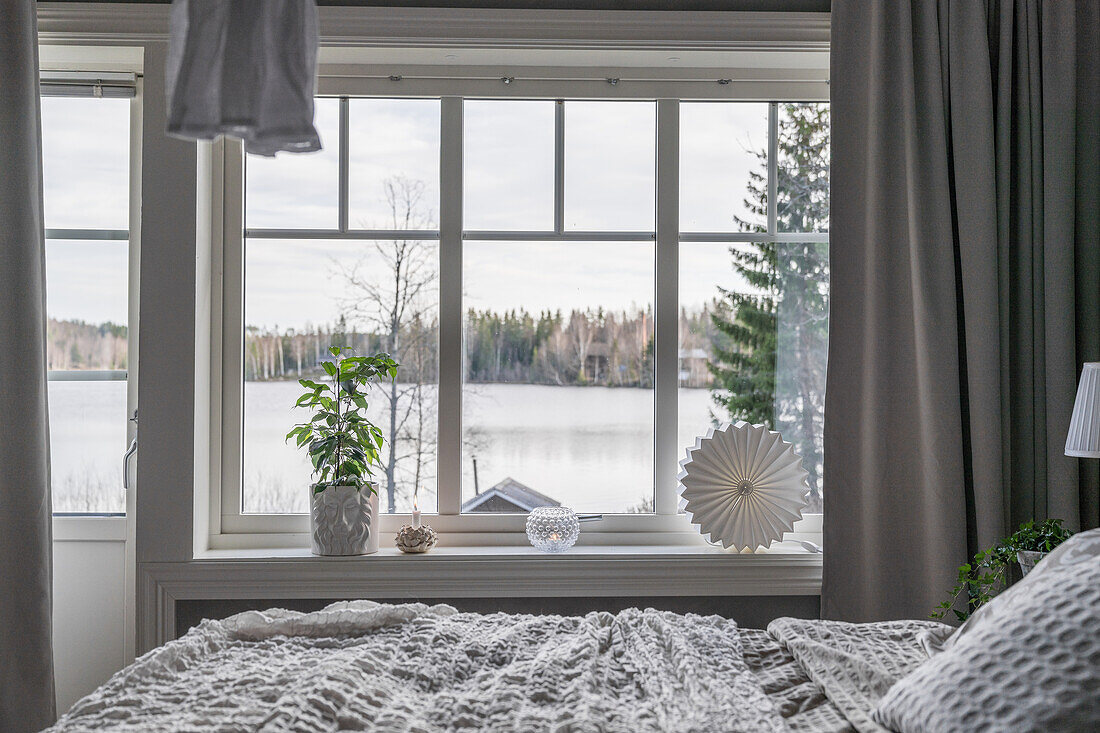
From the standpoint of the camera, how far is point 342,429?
8.36 ft

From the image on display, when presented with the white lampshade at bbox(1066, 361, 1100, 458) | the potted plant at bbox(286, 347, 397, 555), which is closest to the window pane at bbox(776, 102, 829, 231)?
the white lampshade at bbox(1066, 361, 1100, 458)

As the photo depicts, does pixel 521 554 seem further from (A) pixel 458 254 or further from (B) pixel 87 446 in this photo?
(B) pixel 87 446

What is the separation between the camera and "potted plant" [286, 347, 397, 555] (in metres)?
2.46

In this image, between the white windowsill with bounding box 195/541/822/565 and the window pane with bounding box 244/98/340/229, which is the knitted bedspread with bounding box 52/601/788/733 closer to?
the white windowsill with bounding box 195/541/822/565

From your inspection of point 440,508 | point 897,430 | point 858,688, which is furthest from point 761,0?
point 858,688

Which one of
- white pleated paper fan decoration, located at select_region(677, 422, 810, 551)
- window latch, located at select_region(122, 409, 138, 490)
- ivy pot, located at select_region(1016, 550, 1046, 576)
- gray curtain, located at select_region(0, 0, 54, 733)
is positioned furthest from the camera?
window latch, located at select_region(122, 409, 138, 490)

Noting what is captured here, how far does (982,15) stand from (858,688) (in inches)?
81.9

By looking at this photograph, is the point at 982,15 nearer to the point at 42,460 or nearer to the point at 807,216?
the point at 807,216

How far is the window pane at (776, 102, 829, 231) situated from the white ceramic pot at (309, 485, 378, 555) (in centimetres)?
165

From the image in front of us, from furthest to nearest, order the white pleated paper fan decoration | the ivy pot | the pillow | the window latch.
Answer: the window latch → the white pleated paper fan decoration → the ivy pot → the pillow

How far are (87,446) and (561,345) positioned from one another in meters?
1.59

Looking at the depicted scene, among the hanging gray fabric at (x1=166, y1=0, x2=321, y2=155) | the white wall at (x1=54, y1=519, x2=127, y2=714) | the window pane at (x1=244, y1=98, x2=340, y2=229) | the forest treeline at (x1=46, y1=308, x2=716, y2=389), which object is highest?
the window pane at (x1=244, y1=98, x2=340, y2=229)

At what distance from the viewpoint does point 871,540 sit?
8.00 ft

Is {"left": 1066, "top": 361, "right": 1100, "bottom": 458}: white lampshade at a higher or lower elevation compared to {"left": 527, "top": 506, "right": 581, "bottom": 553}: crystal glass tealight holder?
higher
